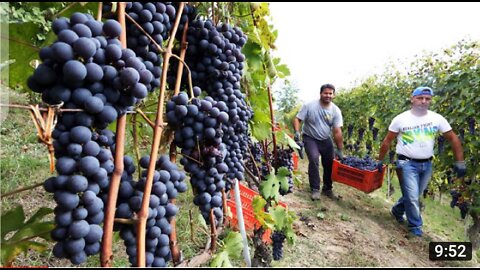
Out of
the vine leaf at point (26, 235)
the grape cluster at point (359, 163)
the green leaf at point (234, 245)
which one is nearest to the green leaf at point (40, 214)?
the vine leaf at point (26, 235)

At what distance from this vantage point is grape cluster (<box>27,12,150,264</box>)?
0.74m

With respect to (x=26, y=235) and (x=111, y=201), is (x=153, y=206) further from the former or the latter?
(x=26, y=235)

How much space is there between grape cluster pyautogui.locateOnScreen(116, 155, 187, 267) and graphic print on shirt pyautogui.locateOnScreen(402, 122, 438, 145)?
394 centimetres

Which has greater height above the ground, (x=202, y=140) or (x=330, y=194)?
(x=202, y=140)

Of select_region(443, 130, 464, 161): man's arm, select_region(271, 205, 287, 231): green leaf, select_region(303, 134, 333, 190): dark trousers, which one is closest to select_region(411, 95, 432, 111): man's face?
select_region(443, 130, 464, 161): man's arm

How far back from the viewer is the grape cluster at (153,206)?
0.87 meters

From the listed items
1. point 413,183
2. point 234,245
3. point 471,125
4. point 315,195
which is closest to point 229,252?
point 234,245

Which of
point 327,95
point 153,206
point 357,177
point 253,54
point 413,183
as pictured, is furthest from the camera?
point 357,177

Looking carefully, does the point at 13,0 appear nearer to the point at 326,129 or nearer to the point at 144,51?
the point at 144,51

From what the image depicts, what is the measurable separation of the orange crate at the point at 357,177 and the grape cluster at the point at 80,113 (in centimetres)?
510

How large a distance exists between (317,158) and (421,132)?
158 centimetres

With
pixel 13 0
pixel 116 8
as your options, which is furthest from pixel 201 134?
pixel 13 0

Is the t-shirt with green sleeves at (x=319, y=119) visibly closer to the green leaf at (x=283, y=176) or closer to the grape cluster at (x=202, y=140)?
the green leaf at (x=283, y=176)

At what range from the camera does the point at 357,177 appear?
5.55 meters
